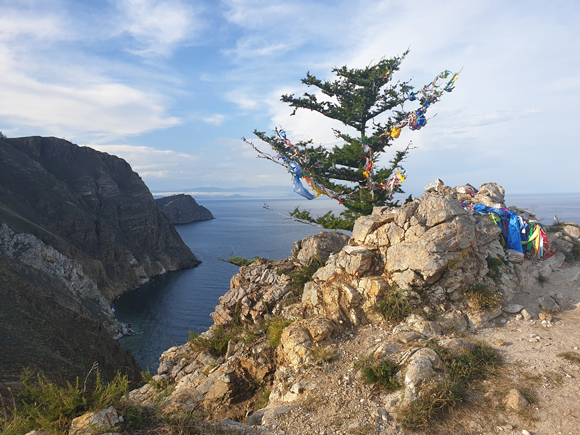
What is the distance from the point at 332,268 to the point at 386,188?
598 centimetres

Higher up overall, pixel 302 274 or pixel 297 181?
pixel 297 181

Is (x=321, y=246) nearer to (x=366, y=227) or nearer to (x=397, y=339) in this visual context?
(x=366, y=227)

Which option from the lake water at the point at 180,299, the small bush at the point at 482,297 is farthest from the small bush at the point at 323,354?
the lake water at the point at 180,299

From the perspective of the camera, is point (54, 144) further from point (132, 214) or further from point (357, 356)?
point (357, 356)

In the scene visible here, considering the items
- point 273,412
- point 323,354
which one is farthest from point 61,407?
point 323,354

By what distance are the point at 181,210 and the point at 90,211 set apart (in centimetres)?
7417

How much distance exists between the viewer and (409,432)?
17.0ft

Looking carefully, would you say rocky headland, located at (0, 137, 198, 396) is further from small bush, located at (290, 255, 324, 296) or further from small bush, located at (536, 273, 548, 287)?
small bush, located at (536, 273, 548, 287)

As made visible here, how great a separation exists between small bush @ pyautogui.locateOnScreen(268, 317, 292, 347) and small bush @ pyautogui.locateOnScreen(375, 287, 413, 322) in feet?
8.48

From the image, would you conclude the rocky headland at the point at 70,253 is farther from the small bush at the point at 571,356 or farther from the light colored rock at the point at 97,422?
the small bush at the point at 571,356

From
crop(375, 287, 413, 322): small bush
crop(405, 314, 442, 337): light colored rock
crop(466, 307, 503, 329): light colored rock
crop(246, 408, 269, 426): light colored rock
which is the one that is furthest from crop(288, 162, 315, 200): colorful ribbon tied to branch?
crop(246, 408, 269, 426): light colored rock

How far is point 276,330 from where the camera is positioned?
29.4ft

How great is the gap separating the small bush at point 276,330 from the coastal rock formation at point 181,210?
13405cm

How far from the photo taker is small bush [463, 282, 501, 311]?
838 centimetres
